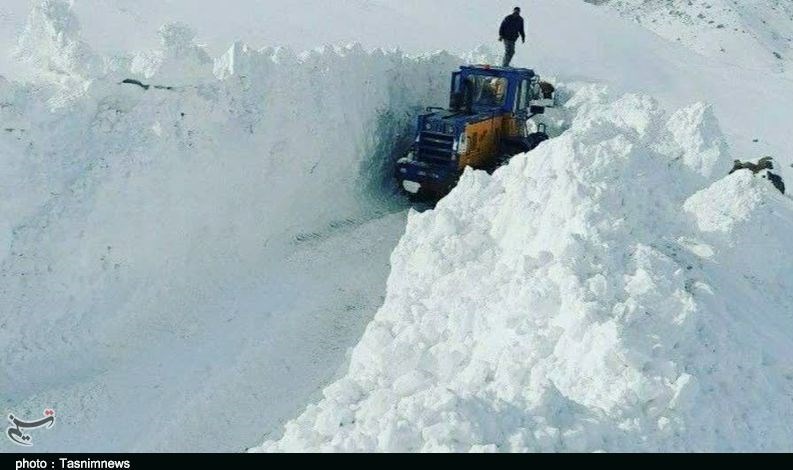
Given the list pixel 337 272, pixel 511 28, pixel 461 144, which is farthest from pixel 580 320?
pixel 511 28

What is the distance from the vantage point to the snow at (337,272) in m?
6.72

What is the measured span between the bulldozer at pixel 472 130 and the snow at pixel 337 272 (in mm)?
969

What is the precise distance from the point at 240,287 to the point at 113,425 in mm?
3259

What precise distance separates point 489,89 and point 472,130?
198cm

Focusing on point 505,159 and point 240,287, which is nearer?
point 240,287

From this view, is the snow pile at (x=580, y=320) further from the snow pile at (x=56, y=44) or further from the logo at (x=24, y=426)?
the snow pile at (x=56, y=44)

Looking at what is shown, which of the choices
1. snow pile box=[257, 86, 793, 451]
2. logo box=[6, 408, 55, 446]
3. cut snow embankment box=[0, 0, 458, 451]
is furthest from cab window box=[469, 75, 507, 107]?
logo box=[6, 408, 55, 446]

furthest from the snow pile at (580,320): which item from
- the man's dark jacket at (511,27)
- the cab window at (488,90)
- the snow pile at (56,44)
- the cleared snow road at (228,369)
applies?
the man's dark jacket at (511,27)

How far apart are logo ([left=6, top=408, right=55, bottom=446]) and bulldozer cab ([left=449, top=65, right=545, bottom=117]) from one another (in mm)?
10483

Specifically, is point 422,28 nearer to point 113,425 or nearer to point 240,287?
point 240,287

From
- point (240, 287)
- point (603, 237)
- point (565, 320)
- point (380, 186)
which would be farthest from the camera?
point (380, 186)

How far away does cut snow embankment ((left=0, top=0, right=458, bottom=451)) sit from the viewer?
9312 millimetres
